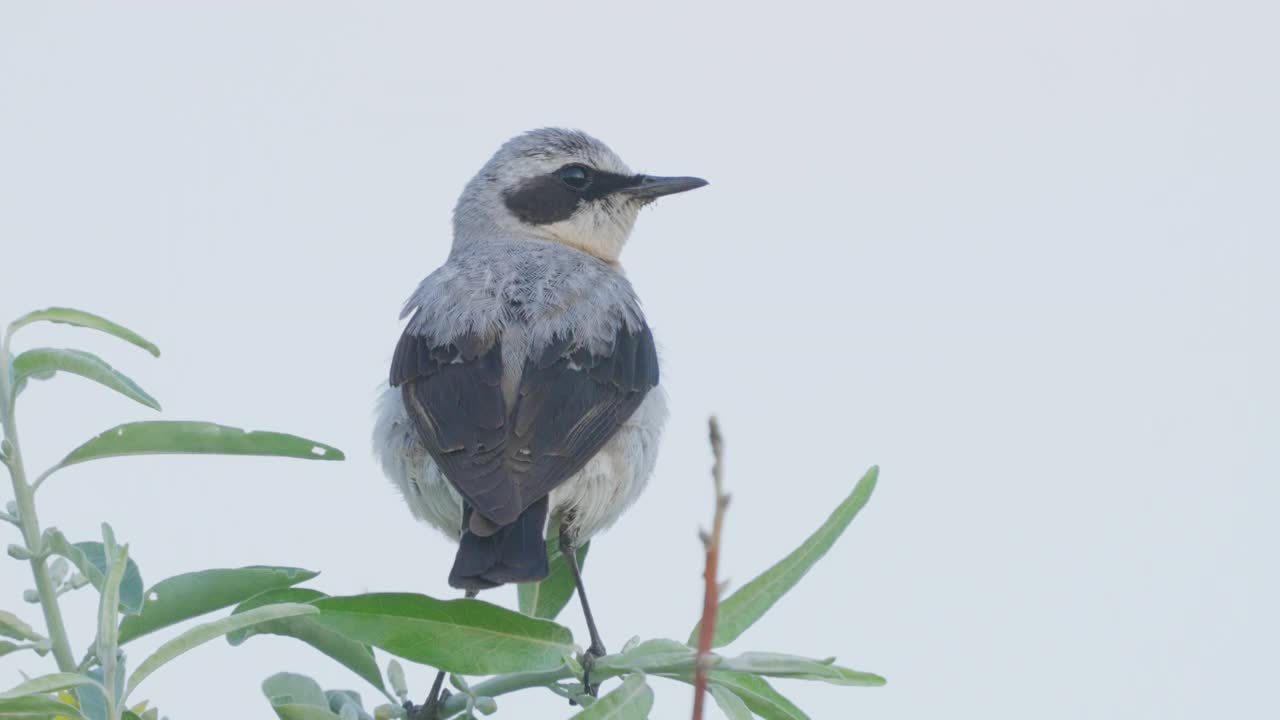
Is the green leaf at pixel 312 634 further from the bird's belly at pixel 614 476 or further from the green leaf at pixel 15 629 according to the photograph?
the bird's belly at pixel 614 476

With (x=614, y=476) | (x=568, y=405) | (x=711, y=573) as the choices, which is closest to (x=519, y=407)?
(x=568, y=405)

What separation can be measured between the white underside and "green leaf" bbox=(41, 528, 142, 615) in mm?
2125

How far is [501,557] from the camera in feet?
13.4

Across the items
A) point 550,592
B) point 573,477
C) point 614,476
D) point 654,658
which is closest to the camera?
point 654,658

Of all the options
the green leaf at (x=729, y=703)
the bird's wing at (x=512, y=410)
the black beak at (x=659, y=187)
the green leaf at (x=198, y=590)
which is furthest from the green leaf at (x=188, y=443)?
the black beak at (x=659, y=187)

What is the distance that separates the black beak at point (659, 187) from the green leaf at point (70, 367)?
13.6 ft

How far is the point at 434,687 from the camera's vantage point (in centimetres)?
458

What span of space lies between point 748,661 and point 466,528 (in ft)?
7.61

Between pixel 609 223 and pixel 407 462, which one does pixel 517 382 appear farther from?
pixel 609 223

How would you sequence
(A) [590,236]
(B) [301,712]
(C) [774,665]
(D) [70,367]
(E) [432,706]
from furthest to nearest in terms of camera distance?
1. (A) [590,236]
2. (E) [432,706]
3. (D) [70,367]
4. (B) [301,712]
5. (C) [774,665]

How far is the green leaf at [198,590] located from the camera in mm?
2688

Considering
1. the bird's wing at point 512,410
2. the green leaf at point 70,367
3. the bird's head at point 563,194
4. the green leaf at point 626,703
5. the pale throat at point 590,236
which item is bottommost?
the green leaf at point 626,703

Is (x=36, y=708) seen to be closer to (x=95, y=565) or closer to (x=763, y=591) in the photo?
(x=95, y=565)

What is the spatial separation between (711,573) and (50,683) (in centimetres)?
127
